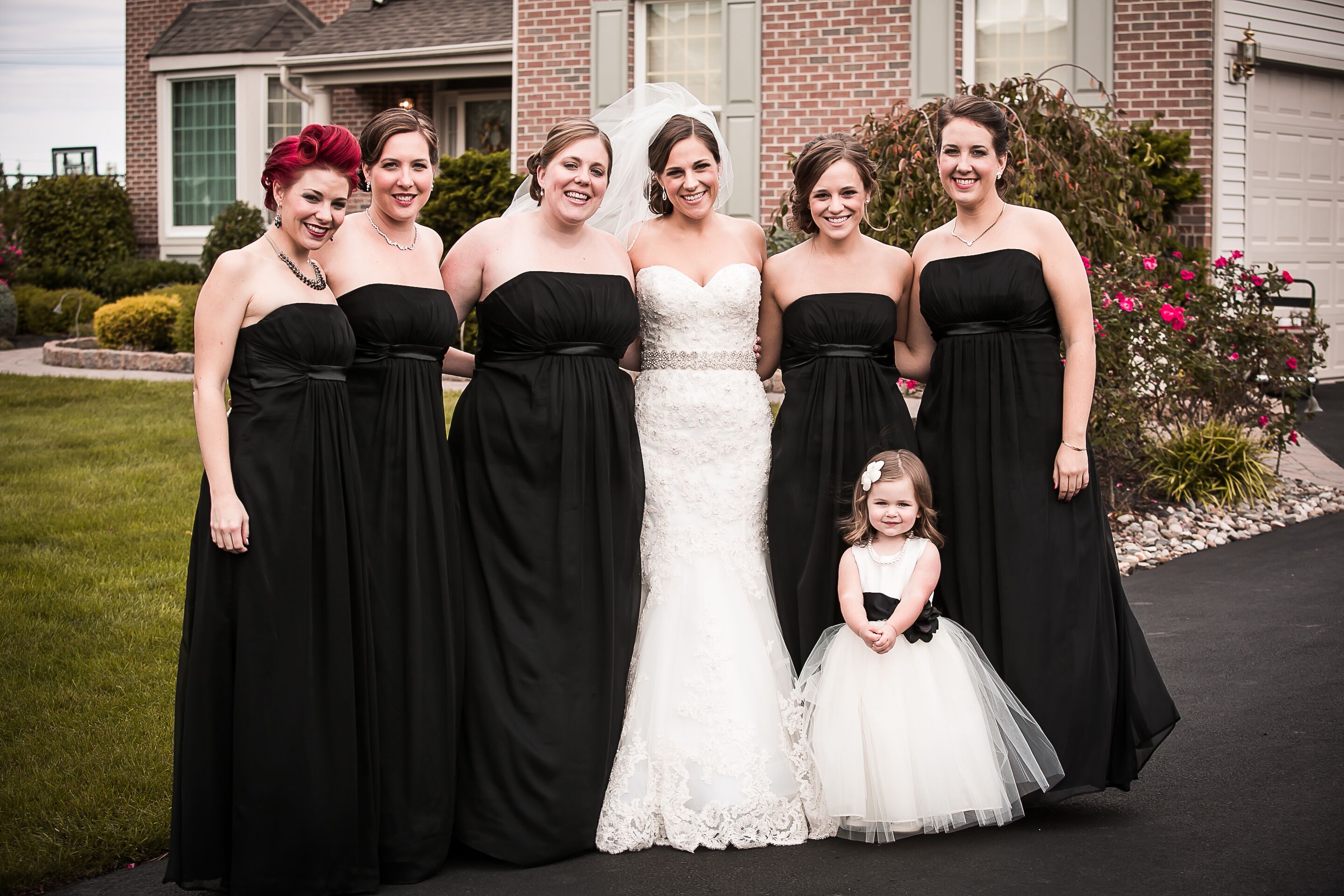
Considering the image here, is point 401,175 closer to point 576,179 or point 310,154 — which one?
point 310,154

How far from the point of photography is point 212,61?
19297 millimetres

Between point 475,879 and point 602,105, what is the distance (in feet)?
37.0

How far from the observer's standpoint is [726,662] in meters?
3.99

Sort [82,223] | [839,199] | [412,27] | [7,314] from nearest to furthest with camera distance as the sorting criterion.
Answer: [839,199], [412,27], [7,314], [82,223]

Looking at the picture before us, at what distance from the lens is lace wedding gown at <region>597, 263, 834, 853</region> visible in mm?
3801

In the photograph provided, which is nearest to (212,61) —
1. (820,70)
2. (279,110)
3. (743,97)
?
(279,110)

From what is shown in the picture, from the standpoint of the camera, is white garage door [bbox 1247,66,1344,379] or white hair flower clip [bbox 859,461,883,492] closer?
white hair flower clip [bbox 859,461,883,492]

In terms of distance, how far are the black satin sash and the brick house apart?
9.42 m

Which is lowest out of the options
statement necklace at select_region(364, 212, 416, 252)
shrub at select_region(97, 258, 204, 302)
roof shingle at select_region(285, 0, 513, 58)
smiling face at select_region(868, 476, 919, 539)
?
smiling face at select_region(868, 476, 919, 539)

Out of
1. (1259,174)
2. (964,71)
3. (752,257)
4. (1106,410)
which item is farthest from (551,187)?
(1259,174)

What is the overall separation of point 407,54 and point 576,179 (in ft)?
43.6

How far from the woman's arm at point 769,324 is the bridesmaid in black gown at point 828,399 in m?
0.12

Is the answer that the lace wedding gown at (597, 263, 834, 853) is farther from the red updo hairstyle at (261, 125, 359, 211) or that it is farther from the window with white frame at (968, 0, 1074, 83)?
the window with white frame at (968, 0, 1074, 83)

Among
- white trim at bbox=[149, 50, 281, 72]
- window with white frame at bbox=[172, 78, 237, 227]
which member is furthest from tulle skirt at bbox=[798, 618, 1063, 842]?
window with white frame at bbox=[172, 78, 237, 227]
